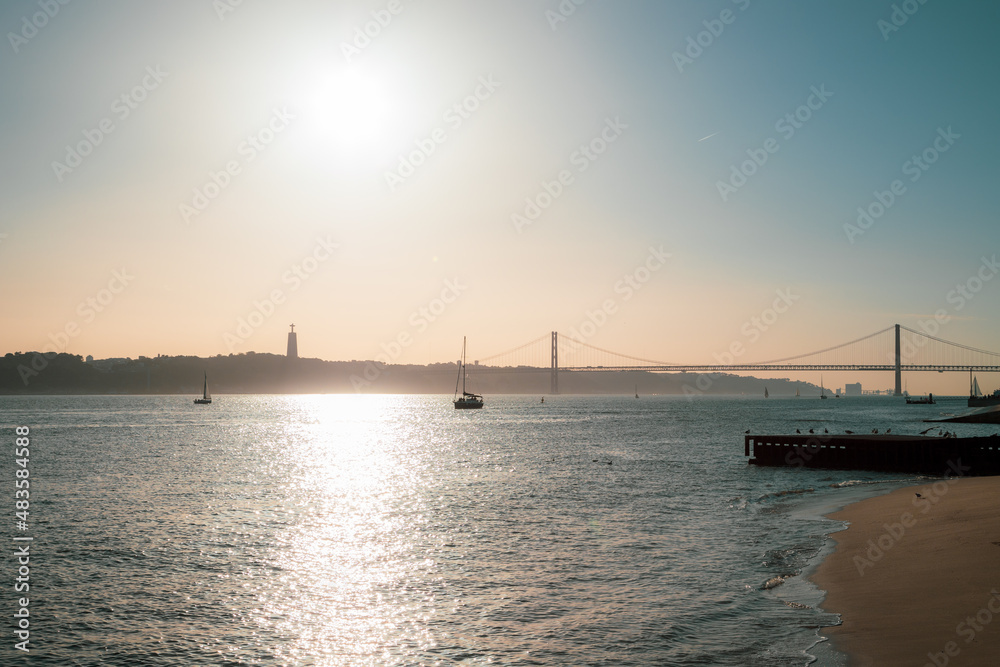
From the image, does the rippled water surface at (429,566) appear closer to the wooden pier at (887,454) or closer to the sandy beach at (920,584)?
the sandy beach at (920,584)

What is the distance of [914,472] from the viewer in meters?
43.6

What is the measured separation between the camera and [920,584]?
1627 centimetres

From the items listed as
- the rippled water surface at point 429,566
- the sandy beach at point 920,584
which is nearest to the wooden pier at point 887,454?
the rippled water surface at point 429,566

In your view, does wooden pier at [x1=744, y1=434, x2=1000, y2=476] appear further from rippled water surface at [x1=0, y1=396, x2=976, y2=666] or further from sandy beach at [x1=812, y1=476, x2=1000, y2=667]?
sandy beach at [x1=812, y1=476, x2=1000, y2=667]

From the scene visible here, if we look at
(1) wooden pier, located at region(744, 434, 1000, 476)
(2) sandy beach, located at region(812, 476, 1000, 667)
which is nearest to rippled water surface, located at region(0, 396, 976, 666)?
(2) sandy beach, located at region(812, 476, 1000, 667)

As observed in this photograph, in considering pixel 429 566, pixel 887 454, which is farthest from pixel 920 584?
pixel 887 454

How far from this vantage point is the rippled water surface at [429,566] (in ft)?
47.7

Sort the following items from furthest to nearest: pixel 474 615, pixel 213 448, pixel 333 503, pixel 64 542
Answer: pixel 213 448
pixel 333 503
pixel 64 542
pixel 474 615

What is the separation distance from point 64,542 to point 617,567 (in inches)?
762

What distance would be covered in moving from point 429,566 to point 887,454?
115ft

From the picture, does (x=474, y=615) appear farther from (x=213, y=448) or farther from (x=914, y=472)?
(x=213, y=448)

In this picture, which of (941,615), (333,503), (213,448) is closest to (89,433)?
(213,448)

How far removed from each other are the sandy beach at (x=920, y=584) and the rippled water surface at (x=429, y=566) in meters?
0.81

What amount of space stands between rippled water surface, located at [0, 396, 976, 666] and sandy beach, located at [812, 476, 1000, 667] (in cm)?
81
